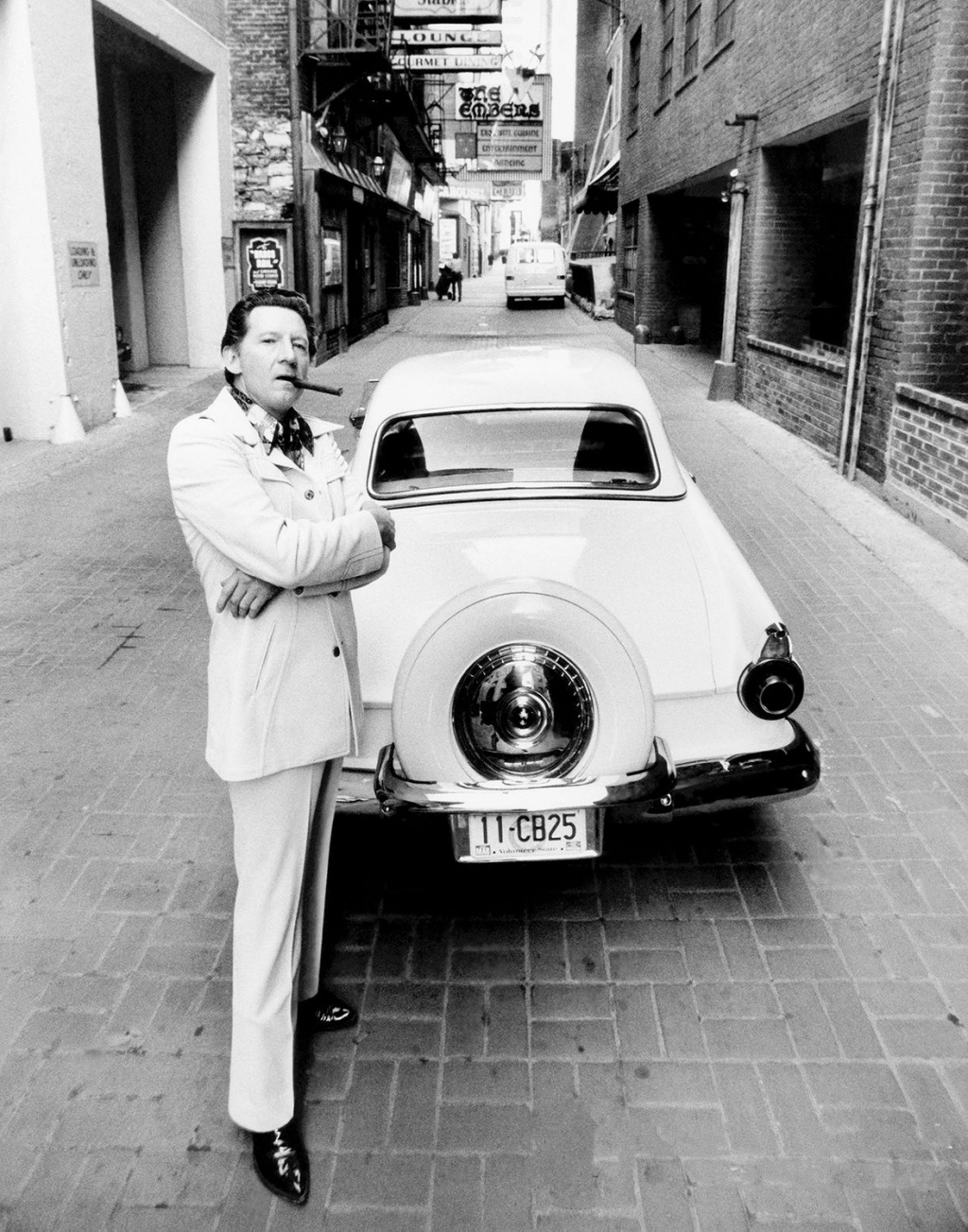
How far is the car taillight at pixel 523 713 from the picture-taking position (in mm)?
3189

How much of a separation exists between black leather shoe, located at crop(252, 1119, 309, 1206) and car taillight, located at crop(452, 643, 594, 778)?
1.12 meters

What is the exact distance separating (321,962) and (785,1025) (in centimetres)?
138

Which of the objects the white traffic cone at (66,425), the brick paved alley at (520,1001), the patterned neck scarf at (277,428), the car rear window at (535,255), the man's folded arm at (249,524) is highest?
the car rear window at (535,255)

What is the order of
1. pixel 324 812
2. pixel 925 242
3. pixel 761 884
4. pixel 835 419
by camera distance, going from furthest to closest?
pixel 835 419 → pixel 925 242 → pixel 761 884 → pixel 324 812

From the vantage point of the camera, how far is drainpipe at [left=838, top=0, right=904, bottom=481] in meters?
8.92

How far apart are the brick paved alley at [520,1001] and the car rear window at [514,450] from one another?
144 cm

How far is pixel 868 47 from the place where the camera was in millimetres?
9508

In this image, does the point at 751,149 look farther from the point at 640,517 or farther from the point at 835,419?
the point at 640,517

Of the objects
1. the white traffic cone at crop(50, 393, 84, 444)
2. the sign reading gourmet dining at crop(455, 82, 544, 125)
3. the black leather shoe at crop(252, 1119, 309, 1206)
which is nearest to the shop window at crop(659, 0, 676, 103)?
the white traffic cone at crop(50, 393, 84, 444)

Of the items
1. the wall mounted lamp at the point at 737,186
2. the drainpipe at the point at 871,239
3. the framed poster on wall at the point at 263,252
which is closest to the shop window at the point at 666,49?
the wall mounted lamp at the point at 737,186

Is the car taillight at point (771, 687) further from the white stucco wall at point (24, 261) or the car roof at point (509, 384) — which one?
the white stucco wall at point (24, 261)

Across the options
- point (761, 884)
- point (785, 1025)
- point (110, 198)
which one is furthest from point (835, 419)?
point (110, 198)

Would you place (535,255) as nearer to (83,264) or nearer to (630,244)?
(630,244)

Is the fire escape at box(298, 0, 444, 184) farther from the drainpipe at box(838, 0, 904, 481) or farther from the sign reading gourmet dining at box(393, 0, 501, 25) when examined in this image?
the drainpipe at box(838, 0, 904, 481)
